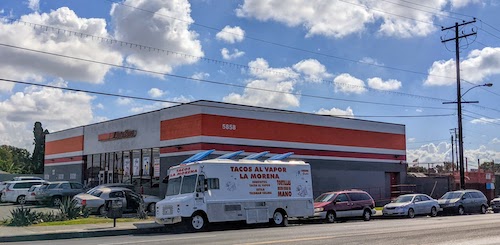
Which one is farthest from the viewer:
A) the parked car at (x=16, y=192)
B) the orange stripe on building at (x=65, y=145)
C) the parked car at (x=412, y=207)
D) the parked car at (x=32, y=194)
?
the orange stripe on building at (x=65, y=145)

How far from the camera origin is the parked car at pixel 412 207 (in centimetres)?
2669

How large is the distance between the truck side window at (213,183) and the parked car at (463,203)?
55.5ft

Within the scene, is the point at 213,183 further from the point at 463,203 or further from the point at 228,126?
the point at 463,203

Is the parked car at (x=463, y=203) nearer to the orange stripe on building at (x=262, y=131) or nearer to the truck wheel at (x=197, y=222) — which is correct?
the orange stripe on building at (x=262, y=131)

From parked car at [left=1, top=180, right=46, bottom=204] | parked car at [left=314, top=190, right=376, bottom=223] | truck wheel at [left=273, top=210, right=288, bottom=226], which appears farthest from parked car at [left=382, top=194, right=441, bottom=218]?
parked car at [left=1, top=180, right=46, bottom=204]

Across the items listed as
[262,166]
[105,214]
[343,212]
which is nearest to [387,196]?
[343,212]

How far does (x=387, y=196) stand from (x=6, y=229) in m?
27.9

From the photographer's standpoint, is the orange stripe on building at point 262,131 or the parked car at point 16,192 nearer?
the orange stripe on building at point 262,131

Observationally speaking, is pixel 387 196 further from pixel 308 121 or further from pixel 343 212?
pixel 343 212

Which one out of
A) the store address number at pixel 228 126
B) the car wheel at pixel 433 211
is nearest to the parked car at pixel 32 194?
the store address number at pixel 228 126

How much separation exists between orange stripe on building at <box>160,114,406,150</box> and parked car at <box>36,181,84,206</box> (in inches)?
243

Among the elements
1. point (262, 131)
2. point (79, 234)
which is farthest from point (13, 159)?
point (79, 234)

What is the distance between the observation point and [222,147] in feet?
93.3

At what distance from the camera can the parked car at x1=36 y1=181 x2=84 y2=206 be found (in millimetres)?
29172
